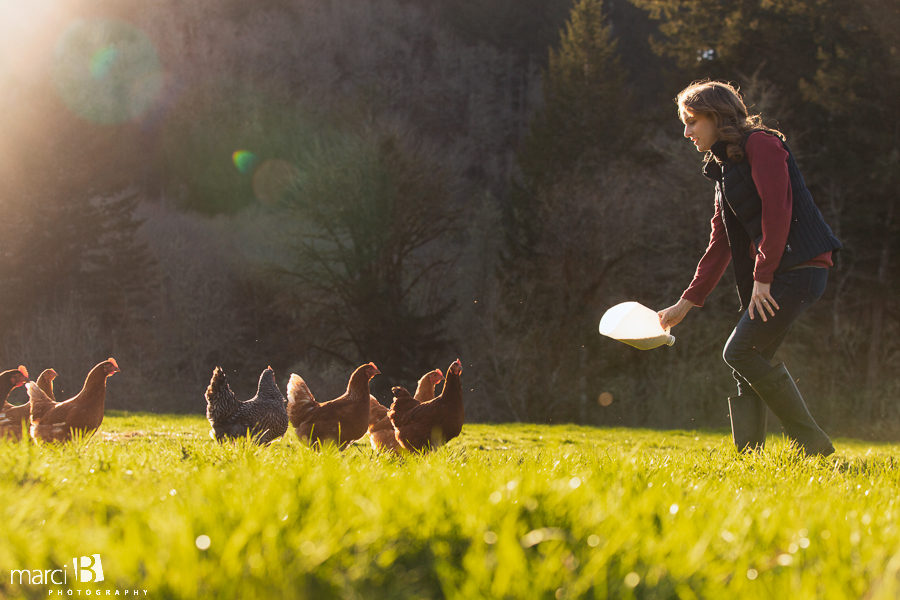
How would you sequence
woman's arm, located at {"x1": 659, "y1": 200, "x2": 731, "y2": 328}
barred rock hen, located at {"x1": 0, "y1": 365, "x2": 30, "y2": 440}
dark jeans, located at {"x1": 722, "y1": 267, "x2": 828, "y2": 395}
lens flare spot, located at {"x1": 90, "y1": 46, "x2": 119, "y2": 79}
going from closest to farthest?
dark jeans, located at {"x1": 722, "y1": 267, "x2": 828, "y2": 395}, woman's arm, located at {"x1": 659, "y1": 200, "x2": 731, "y2": 328}, barred rock hen, located at {"x1": 0, "y1": 365, "x2": 30, "y2": 440}, lens flare spot, located at {"x1": 90, "y1": 46, "x2": 119, "y2": 79}

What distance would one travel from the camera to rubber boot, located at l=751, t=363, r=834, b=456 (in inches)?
190

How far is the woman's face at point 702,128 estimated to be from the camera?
488 centimetres

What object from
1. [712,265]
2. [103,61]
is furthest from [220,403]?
[103,61]

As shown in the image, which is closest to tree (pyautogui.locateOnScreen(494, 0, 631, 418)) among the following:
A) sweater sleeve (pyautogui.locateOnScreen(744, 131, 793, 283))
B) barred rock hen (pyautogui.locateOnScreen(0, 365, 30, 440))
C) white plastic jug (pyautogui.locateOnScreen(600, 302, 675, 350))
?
white plastic jug (pyautogui.locateOnScreen(600, 302, 675, 350))

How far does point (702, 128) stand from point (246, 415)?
3920 millimetres

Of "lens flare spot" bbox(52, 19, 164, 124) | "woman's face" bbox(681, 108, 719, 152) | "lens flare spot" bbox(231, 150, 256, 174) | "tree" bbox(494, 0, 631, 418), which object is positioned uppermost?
"lens flare spot" bbox(52, 19, 164, 124)

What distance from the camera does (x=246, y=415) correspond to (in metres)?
5.53

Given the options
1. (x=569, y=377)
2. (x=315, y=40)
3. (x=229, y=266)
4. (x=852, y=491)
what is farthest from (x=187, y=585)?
(x=315, y=40)

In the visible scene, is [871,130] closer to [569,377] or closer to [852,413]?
[852,413]

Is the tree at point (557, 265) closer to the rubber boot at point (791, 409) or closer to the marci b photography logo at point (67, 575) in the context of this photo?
the rubber boot at point (791, 409)

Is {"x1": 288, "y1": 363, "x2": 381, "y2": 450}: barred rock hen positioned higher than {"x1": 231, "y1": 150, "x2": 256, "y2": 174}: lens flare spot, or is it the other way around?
{"x1": 231, "y1": 150, "x2": 256, "y2": 174}: lens flare spot

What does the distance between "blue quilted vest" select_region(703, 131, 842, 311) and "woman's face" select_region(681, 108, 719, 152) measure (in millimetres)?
64

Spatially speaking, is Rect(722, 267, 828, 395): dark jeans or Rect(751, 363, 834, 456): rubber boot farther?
Rect(751, 363, 834, 456): rubber boot

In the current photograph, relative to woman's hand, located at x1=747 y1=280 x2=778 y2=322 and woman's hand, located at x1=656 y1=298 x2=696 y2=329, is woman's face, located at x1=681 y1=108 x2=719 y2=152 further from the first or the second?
woman's hand, located at x1=656 y1=298 x2=696 y2=329
